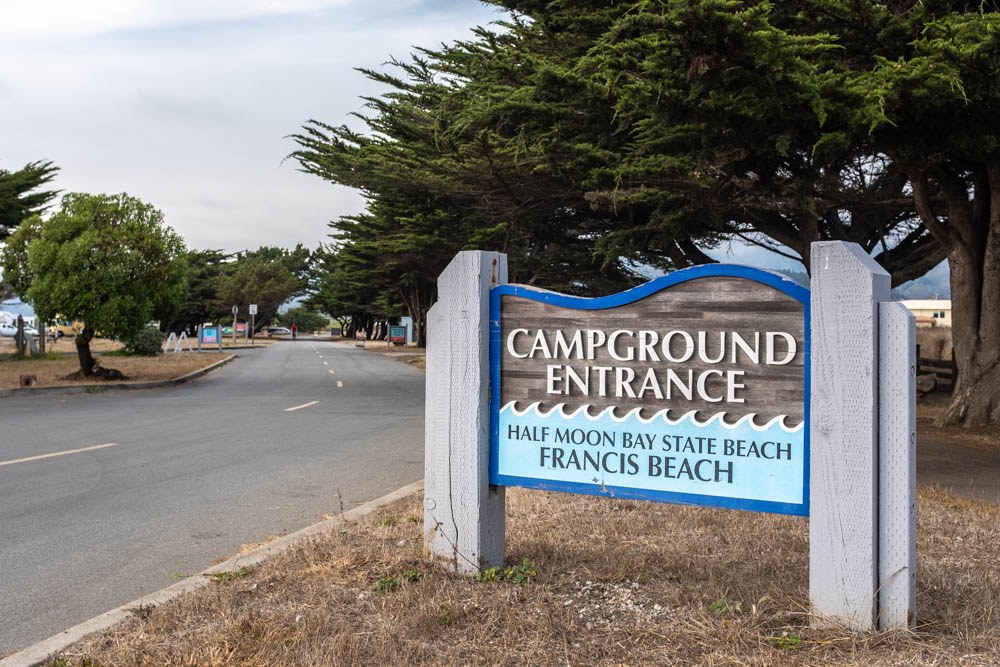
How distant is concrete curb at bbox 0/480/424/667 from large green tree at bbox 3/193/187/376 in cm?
1580

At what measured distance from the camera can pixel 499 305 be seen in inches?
181

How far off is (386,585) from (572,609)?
1.01 meters

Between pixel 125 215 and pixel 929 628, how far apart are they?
20714mm

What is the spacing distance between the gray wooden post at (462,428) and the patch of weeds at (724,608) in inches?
49.1

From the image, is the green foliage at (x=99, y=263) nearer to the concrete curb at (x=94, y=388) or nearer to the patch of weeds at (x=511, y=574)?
the concrete curb at (x=94, y=388)

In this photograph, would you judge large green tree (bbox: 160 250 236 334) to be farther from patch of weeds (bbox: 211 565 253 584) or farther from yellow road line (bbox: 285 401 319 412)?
patch of weeds (bbox: 211 565 253 584)

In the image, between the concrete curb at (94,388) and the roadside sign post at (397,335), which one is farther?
the roadside sign post at (397,335)

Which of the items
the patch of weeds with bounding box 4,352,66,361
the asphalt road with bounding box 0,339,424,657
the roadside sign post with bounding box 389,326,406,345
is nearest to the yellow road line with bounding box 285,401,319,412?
the asphalt road with bounding box 0,339,424,657

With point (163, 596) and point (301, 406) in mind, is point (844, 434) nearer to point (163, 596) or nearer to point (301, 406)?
point (163, 596)

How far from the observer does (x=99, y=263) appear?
19.6 m

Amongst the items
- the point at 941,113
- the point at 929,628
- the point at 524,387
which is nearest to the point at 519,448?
the point at 524,387

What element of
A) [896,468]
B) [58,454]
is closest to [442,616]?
[896,468]

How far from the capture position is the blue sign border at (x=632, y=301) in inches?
148

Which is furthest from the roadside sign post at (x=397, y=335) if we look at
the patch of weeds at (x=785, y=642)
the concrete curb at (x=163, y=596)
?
the patch of weeds at (x=785, y=642)
